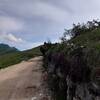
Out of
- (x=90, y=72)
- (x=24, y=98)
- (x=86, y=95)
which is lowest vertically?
(x=24, y=98)

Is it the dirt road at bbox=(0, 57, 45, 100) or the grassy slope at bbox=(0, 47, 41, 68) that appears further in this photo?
the grassy slope at bbox=(0, 47, 41, 68)

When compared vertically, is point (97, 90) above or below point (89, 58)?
below

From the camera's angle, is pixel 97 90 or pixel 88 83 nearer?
pixel 97 90

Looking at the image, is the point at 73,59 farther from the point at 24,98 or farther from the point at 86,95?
the point at 24,98

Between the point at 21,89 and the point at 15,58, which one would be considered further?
the point at 15,58

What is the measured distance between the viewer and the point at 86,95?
15.7m

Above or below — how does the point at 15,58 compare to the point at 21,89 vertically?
above

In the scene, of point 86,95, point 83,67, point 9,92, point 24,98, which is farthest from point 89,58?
point 9,92

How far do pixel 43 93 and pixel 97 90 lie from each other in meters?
21.0

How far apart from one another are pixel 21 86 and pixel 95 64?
26.5 metres

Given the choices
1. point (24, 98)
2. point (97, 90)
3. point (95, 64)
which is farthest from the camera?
point (24, 98)

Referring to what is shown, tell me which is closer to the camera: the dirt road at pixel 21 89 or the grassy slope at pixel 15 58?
the dirt road at pixel 21 89

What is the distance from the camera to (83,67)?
52.1 ft

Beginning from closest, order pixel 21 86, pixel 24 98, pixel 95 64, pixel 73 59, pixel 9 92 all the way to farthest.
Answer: pixel 95 64 < pixel 73 59 < pixel 24 98 < pixel 9 92 < pixel 21 86
